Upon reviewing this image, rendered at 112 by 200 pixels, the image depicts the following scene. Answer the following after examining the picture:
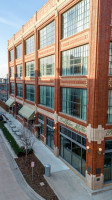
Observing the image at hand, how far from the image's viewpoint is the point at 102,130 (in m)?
12.8

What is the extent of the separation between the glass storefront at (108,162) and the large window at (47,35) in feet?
40.5

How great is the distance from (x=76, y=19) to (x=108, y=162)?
12.3 meters

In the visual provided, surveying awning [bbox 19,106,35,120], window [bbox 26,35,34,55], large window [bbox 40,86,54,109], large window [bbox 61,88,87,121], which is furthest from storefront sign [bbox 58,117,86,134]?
window [bbox 26,35,34,55]

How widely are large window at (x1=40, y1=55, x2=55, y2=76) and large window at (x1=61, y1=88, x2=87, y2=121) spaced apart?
151 inches

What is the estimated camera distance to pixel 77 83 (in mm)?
14633

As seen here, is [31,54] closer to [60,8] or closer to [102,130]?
[60,8]

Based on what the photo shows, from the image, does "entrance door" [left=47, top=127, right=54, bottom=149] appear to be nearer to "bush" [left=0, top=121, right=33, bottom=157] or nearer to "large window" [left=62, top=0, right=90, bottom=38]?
"bush" [left=0, top=121, right=33, bottom=157]

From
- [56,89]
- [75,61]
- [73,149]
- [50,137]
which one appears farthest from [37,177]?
[75,61]

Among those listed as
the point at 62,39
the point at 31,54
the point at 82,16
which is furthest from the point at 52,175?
the point at 31,54

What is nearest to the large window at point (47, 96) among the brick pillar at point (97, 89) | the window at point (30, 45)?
the window at point (30, 45)

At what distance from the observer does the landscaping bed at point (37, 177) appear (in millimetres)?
12551

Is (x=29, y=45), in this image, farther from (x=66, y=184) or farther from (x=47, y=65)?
(x=66, y=184)

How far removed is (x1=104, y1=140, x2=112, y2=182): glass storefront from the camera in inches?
527

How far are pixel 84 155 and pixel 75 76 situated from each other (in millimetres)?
6761
